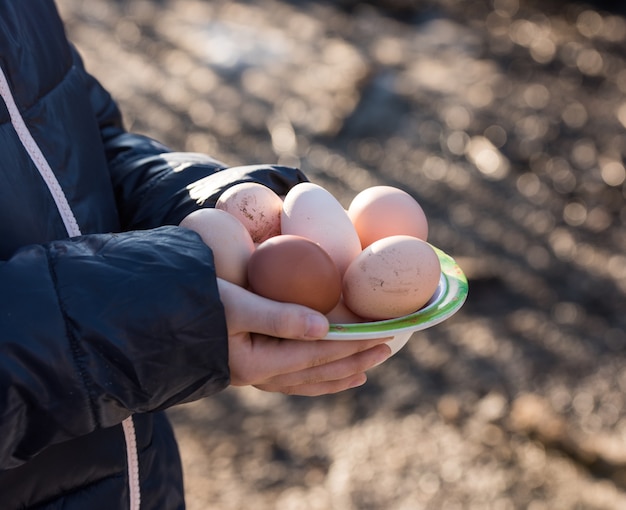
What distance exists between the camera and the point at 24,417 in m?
0.79

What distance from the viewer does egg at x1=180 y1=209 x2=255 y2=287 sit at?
1.01m

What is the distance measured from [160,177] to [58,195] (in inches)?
9.4

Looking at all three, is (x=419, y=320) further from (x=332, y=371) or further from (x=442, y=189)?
(x=442, y=189)

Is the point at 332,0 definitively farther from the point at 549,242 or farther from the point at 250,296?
the point at 250,296

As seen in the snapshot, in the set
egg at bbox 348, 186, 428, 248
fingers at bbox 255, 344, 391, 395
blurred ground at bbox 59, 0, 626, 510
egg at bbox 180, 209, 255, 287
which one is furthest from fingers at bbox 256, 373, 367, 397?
blurred ground at bbox 59, 0, 626, 510

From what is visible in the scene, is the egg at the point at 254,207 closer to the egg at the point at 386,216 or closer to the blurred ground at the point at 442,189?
the egg at the point at 386,216

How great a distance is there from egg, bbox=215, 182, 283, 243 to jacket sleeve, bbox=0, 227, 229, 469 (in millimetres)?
238

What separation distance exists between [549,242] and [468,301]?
42 cm

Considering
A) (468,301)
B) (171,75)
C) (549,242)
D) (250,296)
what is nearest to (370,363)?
(250,296)

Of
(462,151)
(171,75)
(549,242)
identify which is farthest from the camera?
(171,75)

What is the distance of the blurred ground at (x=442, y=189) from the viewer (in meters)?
2.01

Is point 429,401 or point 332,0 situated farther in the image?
point 332,0

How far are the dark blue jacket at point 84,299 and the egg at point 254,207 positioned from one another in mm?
46

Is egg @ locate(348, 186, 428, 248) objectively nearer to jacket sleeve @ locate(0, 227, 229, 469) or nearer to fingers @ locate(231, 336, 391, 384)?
fingers @ locate(231, 336, 391, 384)
